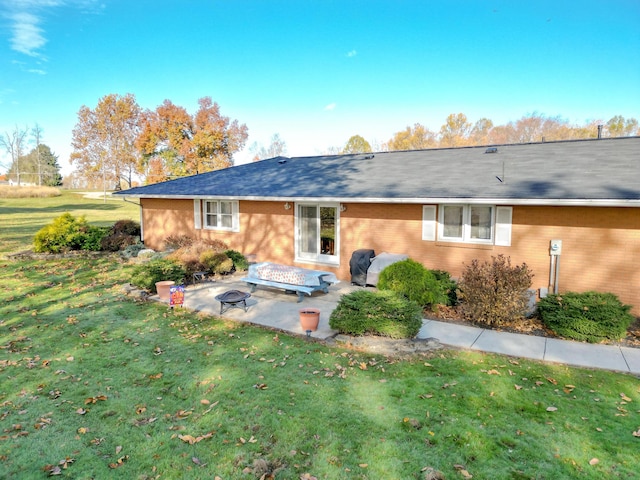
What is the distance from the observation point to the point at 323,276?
32.0ft

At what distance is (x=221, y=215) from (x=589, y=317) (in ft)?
38.9

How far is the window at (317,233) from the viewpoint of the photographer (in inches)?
469

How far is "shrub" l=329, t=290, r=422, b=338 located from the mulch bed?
1507 millimetres

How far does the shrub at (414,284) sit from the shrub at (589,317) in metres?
2.14

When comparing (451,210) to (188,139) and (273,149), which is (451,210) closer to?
(188,139)

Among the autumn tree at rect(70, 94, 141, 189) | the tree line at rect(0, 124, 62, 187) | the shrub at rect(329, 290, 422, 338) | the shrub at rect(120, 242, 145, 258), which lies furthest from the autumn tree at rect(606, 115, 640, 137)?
the tree line at rect(0, 124, 62, 187)

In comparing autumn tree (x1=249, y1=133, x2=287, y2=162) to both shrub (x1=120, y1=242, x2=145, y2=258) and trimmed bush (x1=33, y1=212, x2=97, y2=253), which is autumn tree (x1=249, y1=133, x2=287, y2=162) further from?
shrub (x1=120, y1=242, x2=145, y2=258)

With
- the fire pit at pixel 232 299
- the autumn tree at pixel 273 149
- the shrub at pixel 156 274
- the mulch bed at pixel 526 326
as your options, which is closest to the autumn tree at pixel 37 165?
the autumn tree at pixel 273 149

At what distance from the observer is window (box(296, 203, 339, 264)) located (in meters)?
11.9

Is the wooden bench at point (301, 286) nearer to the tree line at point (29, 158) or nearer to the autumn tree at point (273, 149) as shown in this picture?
the autumn tree at point (273, 149)

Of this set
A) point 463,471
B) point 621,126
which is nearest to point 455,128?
point 621,126

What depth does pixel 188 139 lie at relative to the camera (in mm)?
40719

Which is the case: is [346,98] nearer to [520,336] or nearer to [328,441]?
[520,336]

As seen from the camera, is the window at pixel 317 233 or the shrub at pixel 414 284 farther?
the window at pixel 317 233
